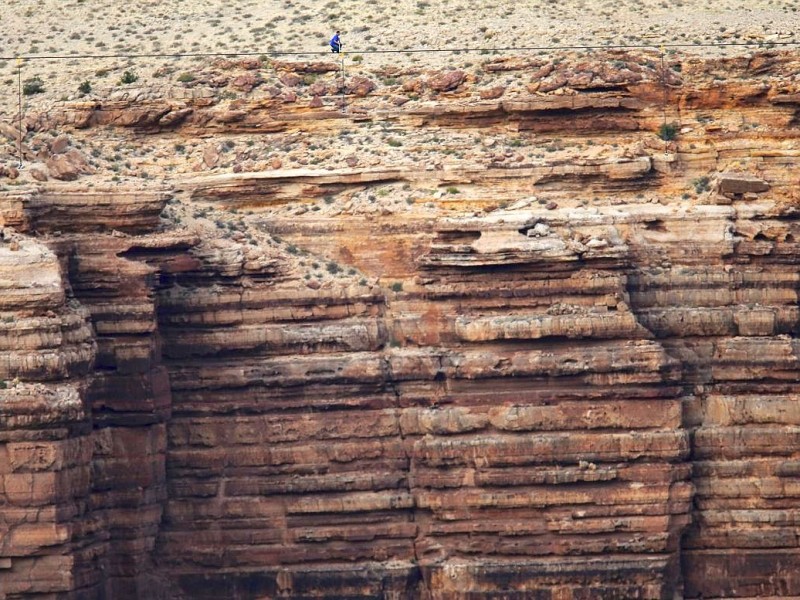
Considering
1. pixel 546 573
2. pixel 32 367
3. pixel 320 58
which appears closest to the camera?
pixel 32 367

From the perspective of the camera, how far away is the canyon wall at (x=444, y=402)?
8756 centimetres

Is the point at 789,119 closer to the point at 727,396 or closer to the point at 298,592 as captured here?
the point at 727,396

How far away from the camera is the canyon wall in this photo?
87.6 metres

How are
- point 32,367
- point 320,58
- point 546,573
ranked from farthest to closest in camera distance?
point 320,58 < point 546,573 < point 32,367

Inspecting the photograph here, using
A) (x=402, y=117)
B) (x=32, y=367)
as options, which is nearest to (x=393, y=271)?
(x=402, y=117)

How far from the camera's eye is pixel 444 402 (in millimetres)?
88625

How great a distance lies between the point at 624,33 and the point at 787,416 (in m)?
12.0

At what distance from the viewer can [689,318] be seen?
3529 inches

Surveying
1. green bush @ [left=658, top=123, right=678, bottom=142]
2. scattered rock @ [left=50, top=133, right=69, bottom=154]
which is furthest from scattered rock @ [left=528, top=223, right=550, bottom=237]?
scattered rock @ [left=50, top=133, right=69, bottom=154]

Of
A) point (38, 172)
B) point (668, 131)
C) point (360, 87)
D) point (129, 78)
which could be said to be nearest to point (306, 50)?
point (360, 87)

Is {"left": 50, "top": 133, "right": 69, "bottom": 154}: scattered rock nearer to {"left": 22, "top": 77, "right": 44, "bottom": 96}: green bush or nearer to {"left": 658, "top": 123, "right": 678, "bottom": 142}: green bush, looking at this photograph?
{"left": 22, "top": 77, "right": 44, "bottom": 96}: green bush

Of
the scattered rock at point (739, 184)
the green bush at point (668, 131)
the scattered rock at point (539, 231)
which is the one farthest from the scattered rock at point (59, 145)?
the scattered rock at point (739, 184)

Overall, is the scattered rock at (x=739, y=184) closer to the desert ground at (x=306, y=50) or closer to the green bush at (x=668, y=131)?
the green bush at (x=668, y=131)

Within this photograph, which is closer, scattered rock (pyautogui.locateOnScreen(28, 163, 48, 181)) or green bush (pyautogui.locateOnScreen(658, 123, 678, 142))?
scattered rock (pyautogui.locateOnScreen(28, 163, 48, 181))
